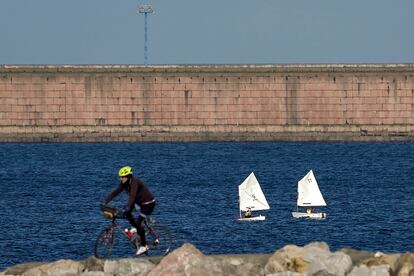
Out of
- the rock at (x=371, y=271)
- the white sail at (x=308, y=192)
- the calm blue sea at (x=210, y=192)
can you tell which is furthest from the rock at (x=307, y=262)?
the white sail at (x=308, y=192)

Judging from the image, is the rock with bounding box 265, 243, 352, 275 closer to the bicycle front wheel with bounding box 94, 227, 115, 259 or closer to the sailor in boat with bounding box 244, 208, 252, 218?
the bicycle front wheel with bounding box 94, 227, 115, 259

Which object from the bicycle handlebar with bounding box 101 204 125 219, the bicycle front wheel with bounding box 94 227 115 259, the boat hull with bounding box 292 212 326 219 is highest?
the bicycle handlebar with bounding box 101 204 125 219

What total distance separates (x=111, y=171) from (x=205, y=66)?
33.8 meters

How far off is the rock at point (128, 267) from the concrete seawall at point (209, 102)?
99907 millimetres

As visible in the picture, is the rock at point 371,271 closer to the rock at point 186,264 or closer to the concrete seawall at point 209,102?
the rock at point 186,264

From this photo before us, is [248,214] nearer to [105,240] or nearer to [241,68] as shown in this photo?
[105,240]

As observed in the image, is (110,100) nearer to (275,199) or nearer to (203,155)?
(203,155)

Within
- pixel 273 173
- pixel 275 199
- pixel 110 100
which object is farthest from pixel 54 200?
pixel 110 100

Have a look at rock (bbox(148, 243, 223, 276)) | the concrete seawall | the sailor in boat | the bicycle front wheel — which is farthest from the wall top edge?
rock (bbox(148, 243, 223, 276))

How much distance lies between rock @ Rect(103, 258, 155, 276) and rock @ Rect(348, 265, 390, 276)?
370 centimetres

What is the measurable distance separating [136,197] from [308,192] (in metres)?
33.4

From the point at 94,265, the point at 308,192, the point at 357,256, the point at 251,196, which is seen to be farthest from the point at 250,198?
the point at 94,265

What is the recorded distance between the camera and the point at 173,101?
12875cm

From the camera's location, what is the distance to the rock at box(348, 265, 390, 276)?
27.2 metres
